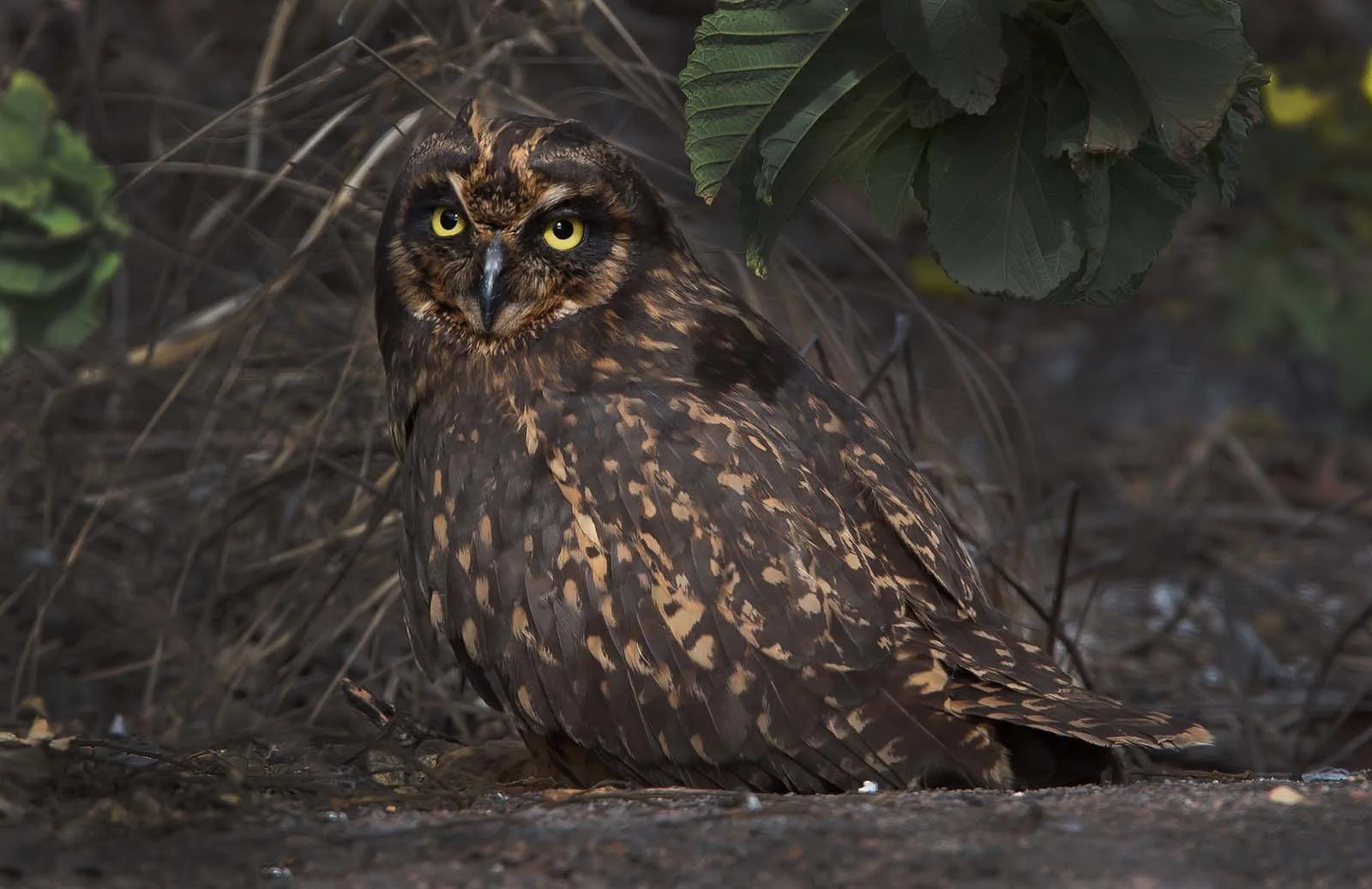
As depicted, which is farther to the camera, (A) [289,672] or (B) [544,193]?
(A) [289,672]

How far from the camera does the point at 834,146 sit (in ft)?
10.4

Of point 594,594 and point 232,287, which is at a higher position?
point 232,287

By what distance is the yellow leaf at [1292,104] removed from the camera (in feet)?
22.0

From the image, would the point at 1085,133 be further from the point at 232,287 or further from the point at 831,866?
the point at 232,287

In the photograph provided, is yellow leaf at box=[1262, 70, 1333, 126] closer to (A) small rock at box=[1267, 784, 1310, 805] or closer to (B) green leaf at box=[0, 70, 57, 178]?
(A) small rock at box=[1267, 784, 1310, 805]

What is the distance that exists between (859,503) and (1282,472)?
17.2ft

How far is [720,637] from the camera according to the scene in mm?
3201

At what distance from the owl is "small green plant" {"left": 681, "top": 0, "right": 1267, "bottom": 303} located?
1.34ft

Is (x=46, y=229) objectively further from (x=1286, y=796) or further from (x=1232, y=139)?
(x=1286, y=796)

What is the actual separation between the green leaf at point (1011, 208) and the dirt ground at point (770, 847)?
2.95 ft

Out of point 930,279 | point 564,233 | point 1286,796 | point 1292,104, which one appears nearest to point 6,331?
point 564,233

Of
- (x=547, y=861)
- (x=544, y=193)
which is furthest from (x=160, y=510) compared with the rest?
(x=547, y=861)

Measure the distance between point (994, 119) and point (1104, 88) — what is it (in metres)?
0.22

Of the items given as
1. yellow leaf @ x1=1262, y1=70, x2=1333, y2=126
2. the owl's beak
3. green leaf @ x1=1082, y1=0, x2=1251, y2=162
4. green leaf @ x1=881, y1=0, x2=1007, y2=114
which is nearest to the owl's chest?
the owl's beak
